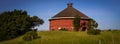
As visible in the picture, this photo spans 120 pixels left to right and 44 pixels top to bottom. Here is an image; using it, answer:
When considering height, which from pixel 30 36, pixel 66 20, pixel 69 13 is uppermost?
pixel 69 13

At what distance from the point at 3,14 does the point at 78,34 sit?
16.2 m

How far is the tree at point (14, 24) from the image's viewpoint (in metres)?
59.9

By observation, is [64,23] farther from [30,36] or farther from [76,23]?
[30,36]

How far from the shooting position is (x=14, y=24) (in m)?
61.0

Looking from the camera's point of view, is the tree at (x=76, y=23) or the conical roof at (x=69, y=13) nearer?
the tree at (x=76, y=23)

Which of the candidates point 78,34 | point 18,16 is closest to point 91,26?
point 78,34

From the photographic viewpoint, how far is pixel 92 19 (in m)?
70.0

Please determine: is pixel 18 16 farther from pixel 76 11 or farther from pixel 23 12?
pixel 76 11

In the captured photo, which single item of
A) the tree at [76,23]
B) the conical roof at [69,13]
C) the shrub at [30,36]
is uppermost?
the conical roof at [69,13]

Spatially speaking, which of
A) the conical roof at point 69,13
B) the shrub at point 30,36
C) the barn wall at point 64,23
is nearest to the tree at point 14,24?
the shrub at point 30,36

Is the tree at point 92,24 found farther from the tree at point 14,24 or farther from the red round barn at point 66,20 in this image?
the tree at point 14,24

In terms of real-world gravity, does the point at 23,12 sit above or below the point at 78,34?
above

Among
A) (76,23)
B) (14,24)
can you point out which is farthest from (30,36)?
(76,23)

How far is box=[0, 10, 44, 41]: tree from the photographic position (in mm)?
59875
